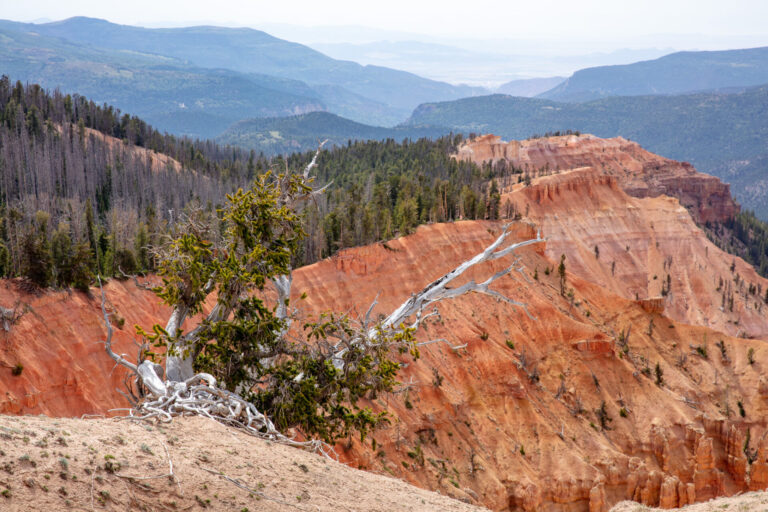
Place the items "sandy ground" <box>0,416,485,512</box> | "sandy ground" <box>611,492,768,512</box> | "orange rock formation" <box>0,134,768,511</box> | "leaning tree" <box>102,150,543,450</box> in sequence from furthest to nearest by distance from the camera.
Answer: "orange rock formation" <box>0,134,768,511</box> < "leaning tree" <box>102,150,543,450</box> < "sandy ground" <box>611,492,768,512</box> < "sandy ground" <box>0,416,485,512</box>

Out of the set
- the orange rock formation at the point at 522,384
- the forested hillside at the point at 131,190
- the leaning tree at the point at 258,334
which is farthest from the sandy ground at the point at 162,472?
the orange rock formation at the point at 522,384

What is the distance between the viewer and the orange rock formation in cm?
3478

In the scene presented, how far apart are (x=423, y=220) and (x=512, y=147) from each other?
87028 mm

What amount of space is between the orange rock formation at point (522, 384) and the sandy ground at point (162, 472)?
20.8 metres

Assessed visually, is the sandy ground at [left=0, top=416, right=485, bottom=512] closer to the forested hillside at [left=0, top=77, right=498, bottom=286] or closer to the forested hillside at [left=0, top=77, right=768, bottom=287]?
the forested hillside at [left=0, top=77, right=498, bottom=286]

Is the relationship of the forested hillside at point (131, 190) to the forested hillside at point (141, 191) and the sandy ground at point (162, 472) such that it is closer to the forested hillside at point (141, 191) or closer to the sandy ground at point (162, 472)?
the forested hillside at point (141, 191)

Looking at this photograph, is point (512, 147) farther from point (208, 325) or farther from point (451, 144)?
point (208, 325)

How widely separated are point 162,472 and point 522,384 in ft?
136

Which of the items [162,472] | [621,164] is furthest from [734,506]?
[621,164]

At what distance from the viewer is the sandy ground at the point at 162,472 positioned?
10.2 meters

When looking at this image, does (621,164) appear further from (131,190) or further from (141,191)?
(131,190)

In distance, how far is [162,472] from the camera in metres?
11.4

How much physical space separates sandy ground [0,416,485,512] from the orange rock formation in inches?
820

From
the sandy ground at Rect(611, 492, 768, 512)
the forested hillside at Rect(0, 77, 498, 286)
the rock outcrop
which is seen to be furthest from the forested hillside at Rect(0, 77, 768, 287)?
the sandy ground at Rect(611, 492, 768, 512)
